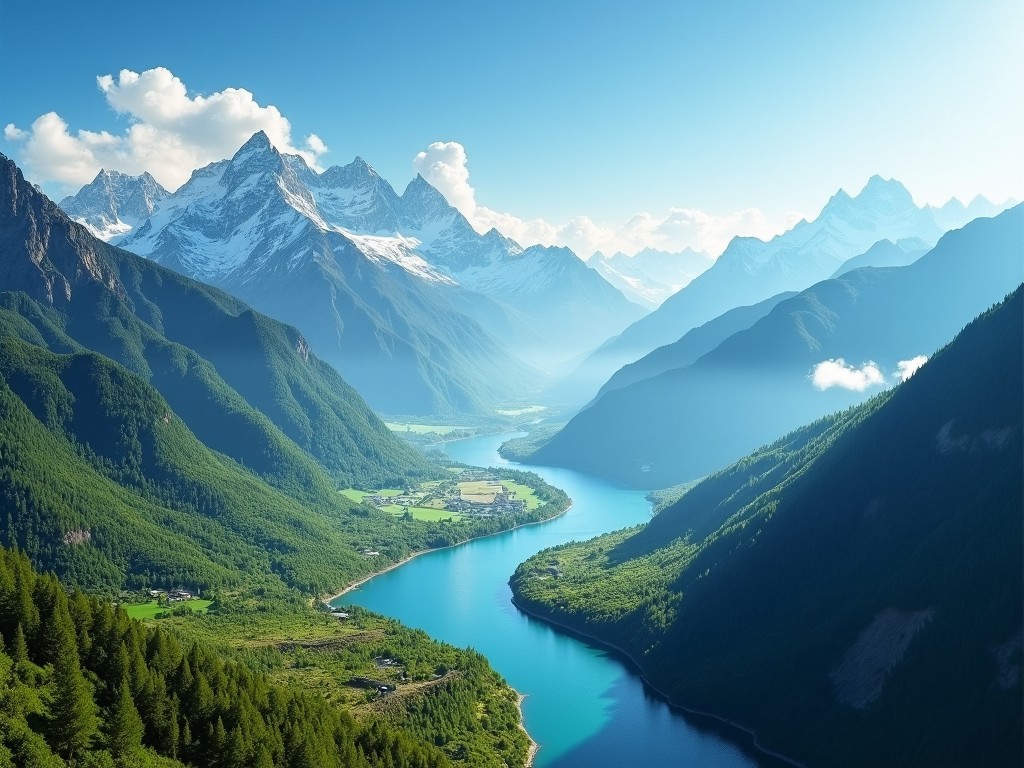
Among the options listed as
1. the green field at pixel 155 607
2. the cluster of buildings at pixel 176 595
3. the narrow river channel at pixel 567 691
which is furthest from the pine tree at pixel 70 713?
the cluster of buildings at pixel 176 595

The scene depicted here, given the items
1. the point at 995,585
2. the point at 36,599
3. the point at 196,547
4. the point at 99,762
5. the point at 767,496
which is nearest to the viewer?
the point at 99,762

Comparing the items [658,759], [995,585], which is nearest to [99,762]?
[658,759]

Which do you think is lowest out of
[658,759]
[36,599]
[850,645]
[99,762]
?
[658,759]

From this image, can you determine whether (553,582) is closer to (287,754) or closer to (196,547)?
(196,547)

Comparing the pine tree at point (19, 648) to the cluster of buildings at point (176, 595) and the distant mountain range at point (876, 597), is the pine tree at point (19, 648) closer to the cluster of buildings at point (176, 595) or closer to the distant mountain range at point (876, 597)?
the distant mountain range at point (876, 597)

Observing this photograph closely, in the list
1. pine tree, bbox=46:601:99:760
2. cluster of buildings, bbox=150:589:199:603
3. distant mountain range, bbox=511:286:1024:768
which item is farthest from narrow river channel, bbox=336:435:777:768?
pine tree, bbox=46:601:99:760
